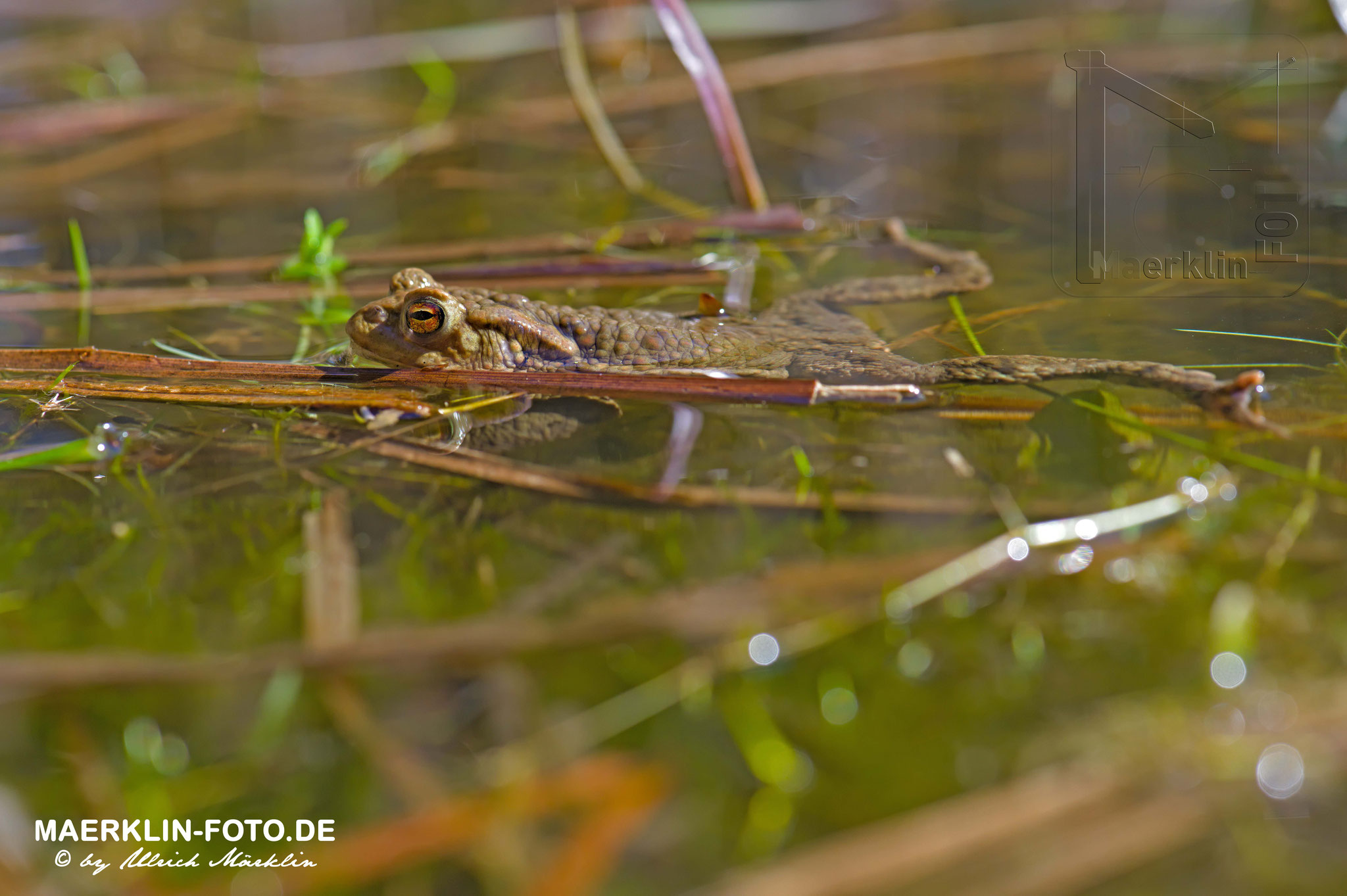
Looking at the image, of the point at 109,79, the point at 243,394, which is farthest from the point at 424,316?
the point at 109,79

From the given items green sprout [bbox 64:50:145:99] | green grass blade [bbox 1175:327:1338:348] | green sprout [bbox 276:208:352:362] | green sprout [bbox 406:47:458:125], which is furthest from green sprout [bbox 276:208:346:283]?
green sprout [bbox 64:50:145:99]

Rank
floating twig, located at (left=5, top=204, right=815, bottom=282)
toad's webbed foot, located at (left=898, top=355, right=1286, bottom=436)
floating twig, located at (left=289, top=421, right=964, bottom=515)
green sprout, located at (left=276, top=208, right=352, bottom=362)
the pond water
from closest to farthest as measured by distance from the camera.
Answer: the pond water
floating twig, located at (left=289, top=421, right=964, bottom=515)
toad's webbed foot, located at (left=898, top=355, right=1286, bottom=436)
green sprout, located at (left=276, top=208, right=352, bottom=362)
floating twig, located at (left=5, top=204, right=815, bottom=282)

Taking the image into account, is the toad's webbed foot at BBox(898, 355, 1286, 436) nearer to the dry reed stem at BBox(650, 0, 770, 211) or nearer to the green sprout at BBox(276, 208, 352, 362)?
the dry reed stem at BBox(650, 0, 770, 211)

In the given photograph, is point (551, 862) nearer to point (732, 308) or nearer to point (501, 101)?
point (732, 308)

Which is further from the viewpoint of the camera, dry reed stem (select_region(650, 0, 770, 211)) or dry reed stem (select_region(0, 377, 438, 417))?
dry reed stem (select_region(650, 0, 770, 211))

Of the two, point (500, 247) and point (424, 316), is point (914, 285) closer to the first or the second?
point (500, 247)

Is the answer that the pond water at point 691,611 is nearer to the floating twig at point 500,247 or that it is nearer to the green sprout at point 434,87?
the floating twig at point 500,247

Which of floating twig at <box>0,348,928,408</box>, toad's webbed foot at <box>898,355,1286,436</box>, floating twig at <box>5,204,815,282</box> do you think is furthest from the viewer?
floating twig at <box>5,204,815,282</box>
